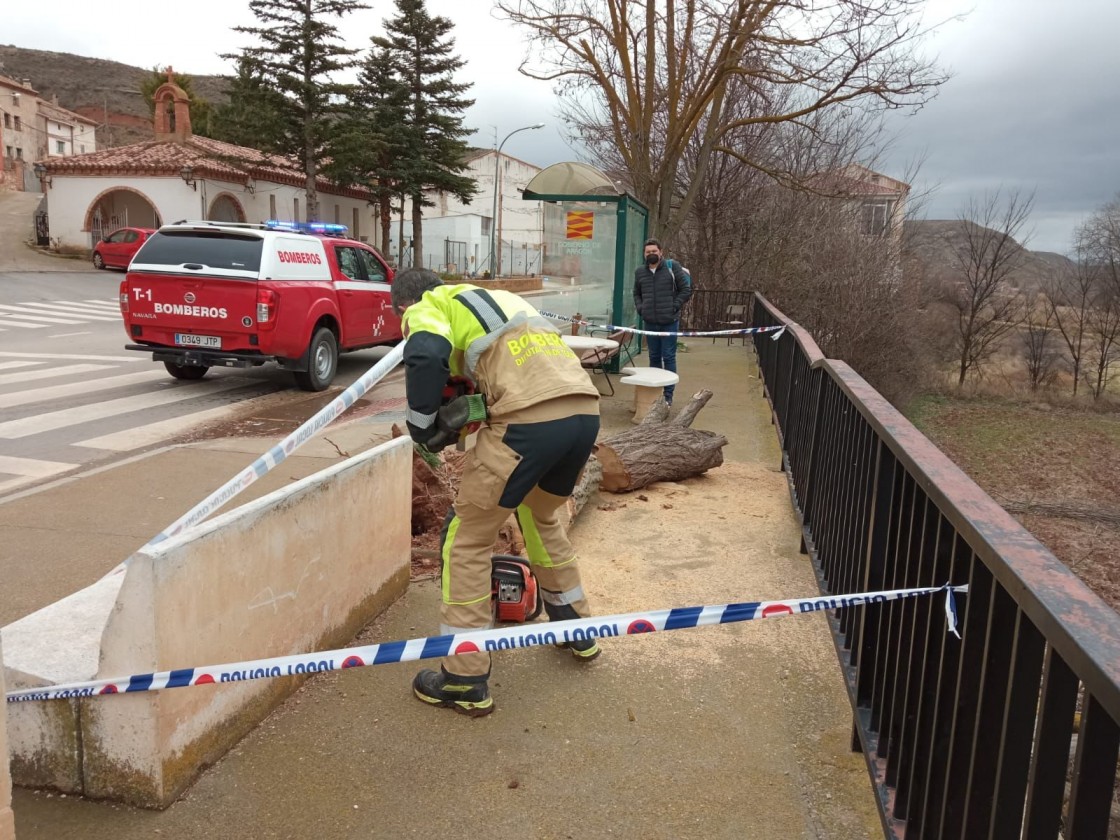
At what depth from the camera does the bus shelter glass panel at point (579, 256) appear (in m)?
11.9

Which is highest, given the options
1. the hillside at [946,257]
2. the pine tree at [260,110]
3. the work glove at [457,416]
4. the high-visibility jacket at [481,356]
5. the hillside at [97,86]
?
the hillside at [97,86]

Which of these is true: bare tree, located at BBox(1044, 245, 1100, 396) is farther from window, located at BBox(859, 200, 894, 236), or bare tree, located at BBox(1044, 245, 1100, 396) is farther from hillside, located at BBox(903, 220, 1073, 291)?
window, located at BBox(859, 200, 894, 236)

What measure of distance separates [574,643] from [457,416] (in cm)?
112

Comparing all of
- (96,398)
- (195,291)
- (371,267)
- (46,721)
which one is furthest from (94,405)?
(46,721)

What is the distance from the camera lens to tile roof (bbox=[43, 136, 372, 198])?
1405 inches

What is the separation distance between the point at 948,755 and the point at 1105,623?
2.40 ft

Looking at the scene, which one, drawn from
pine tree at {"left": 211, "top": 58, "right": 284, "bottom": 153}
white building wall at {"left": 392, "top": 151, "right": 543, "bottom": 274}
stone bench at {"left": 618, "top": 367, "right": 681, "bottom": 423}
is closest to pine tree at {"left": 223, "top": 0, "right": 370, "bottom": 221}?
pine tree at {"left": 211, "top": 58, "right": 284, "bottom": 153}

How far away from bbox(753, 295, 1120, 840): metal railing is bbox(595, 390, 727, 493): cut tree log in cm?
269

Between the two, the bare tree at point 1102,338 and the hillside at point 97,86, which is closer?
the bare tree at point 1102,338

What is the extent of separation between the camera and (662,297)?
10.3 metres

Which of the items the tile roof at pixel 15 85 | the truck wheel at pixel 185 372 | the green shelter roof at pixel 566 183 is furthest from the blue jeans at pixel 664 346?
the tile roof at pixel 15 85

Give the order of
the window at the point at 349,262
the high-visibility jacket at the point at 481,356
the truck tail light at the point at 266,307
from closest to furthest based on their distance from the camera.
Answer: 1. the high-visibility jacket at the point at 481,356
2. the truck tail light at the point at 266,307
3. the window at the point at 349,262

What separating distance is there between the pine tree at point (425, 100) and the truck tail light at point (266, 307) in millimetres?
31510

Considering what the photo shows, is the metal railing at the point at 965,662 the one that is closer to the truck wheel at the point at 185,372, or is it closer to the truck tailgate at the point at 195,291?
the truck tailgate at the point at 195,291
